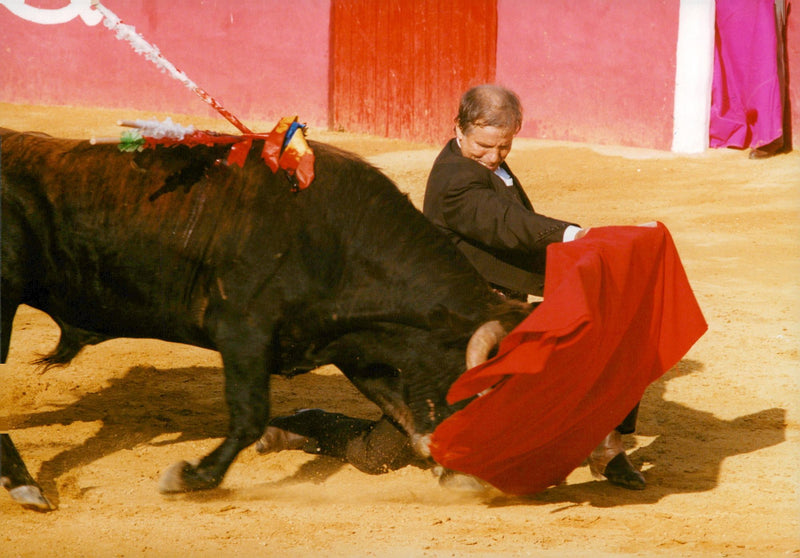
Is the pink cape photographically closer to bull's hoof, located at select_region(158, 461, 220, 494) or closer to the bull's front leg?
the bull's front leg

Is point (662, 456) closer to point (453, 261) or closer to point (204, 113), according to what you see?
point (453, 261)

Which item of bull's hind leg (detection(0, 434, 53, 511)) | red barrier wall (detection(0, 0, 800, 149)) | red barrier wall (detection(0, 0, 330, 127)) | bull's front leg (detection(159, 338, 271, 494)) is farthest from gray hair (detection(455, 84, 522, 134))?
red barrier wall (detection(0, 0, 330, 127))

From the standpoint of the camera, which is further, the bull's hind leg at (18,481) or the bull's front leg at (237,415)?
the bull's front leg at (237,415)

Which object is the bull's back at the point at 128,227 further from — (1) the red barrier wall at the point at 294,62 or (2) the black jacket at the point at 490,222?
(1) the red barrier wall at the point at 294,62

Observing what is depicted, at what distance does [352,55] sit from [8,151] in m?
10.4

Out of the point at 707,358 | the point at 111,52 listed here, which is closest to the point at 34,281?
the point at 707,358

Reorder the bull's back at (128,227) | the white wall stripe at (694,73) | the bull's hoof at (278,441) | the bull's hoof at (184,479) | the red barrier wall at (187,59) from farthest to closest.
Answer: the red barrier wall at (187,59), the white wall stripe at (694,73), the bull's hoof at (278,441), the bull's back at (128,227), the bull's hoof at (184,479)

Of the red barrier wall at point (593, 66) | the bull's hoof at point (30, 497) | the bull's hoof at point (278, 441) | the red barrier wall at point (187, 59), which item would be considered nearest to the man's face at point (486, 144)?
the bull's hoof at point (278, 441)

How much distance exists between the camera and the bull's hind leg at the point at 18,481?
4180 mm

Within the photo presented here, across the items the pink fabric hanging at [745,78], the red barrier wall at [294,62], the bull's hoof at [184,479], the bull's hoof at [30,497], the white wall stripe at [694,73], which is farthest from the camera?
the red barrier wall at [294,62]

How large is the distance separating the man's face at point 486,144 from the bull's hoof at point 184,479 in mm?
1593

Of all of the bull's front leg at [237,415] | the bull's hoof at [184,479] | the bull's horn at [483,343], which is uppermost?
the bull's horn at [483,343]

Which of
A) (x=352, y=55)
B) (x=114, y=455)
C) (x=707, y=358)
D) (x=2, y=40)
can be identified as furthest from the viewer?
(x=2, y=40)

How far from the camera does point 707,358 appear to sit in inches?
257
